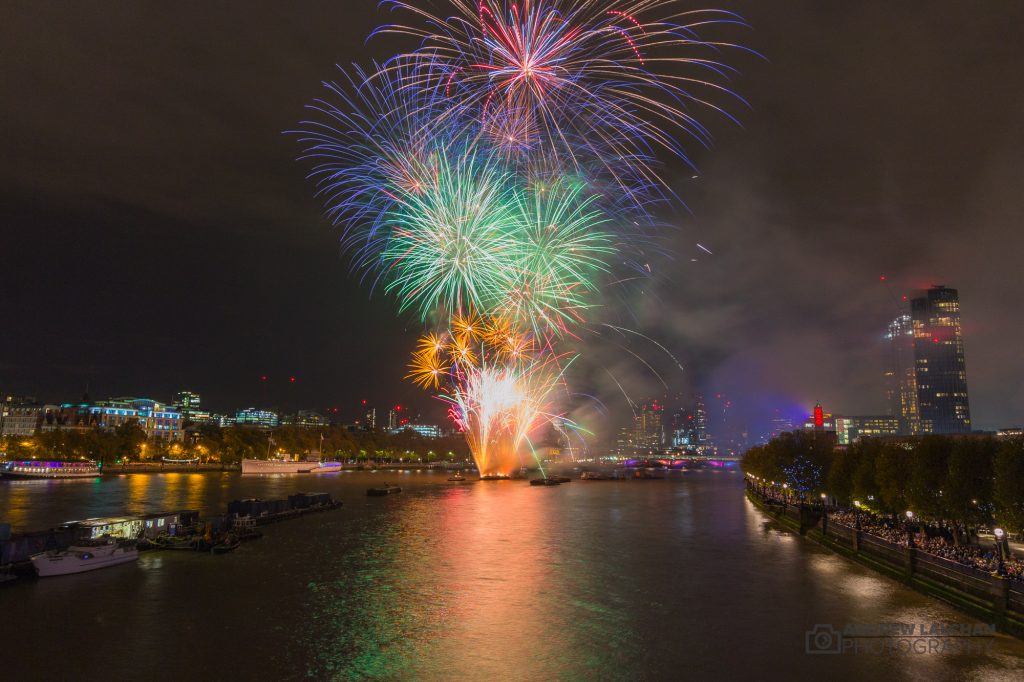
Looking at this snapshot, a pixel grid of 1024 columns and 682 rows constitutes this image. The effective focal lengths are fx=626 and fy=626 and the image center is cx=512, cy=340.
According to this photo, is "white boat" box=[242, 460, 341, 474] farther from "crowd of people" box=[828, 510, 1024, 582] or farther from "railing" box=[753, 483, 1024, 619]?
"railing" box=[753, 483, 1024, 619]

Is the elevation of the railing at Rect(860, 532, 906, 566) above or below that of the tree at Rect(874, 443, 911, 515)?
below

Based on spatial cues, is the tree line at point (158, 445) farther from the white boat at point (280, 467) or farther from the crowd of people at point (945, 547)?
the crowd of people at point (945, 547)

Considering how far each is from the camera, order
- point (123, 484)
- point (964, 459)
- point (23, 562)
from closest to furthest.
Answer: point (23, 562) → point (964, 459) → point (123, 484)

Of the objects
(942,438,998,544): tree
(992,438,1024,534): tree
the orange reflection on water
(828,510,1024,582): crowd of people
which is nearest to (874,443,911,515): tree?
(828,510,1024,582): crowd of people

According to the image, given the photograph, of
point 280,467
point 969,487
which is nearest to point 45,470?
point 280,467

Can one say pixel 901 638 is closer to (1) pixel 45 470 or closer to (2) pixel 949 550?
(2) pixel 949 550

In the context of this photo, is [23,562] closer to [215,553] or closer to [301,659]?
[215,553]

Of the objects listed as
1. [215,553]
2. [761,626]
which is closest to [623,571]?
[761,626]

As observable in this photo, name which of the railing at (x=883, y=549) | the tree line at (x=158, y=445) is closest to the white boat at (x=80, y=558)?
the railing at (x=883, y=549)
